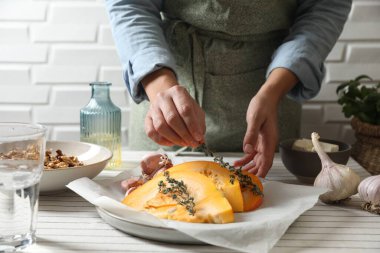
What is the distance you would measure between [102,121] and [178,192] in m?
0.44

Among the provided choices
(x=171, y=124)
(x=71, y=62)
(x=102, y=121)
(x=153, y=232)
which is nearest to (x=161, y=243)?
(x=153, y=232)

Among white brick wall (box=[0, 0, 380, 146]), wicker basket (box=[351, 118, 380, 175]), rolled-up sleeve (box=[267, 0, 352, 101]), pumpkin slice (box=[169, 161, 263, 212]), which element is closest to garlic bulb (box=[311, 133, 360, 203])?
pumpkin slice (box=[169, 161, 263, 212])

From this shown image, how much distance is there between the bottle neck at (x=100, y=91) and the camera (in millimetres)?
1318

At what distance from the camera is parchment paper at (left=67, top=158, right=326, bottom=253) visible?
0.85m

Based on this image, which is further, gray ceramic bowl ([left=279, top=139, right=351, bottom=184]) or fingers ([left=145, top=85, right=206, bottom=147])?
gray ceramic bowl ([left=279, top=139, right=351, bottom=184])

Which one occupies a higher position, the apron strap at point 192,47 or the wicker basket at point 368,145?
the apron strap at point 192,47

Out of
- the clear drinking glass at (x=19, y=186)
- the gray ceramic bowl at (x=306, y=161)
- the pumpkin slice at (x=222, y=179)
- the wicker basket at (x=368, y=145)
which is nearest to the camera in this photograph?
the clear drinking glass at (x=19, y=186)

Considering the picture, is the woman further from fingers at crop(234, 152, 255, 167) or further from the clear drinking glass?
the clear drinking glass

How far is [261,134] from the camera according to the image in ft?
4.10

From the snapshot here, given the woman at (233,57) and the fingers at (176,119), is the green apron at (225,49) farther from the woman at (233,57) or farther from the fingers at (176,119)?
the fingers at (176,119)

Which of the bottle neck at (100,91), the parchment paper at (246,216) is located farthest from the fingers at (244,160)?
the bottle neck at (100,91)

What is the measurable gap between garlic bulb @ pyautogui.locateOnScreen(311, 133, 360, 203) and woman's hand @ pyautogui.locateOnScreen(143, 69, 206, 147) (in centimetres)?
25

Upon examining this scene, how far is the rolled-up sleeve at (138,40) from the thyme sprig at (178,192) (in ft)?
1.21

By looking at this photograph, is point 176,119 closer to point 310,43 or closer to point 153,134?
point 153,134
